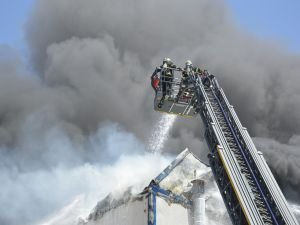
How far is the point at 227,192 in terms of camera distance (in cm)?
827

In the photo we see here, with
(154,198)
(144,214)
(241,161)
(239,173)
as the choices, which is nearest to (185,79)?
(241,161)

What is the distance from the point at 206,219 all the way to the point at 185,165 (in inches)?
129

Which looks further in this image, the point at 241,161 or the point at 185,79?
the point at 185,79

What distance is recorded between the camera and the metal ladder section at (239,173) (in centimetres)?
743

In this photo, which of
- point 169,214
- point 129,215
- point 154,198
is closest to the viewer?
point 154,198

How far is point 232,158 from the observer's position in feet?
28.1

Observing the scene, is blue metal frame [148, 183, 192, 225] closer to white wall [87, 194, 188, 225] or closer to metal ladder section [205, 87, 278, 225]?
white wall [87, 194, 188, 225]

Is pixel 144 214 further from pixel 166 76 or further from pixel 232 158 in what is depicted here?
pixel 232 158

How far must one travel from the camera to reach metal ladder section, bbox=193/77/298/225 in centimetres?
743

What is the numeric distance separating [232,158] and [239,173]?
20.7 inches

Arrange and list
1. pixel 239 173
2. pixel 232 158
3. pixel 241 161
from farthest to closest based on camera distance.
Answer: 1. pixel 241 161
2. pixel 232 158
3. pixel 239 173

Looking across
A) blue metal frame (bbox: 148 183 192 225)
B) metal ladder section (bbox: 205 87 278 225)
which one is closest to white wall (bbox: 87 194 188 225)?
blue metal frame (bbox: 148 183 192 225)

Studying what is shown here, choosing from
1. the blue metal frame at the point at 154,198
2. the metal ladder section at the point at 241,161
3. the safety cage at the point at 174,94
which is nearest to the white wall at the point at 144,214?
the blue metal frame at the point at 154,198

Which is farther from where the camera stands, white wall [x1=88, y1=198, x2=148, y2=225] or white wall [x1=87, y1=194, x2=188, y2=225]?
white wall [x1=88, y1=198, x2=148, y2=225]
